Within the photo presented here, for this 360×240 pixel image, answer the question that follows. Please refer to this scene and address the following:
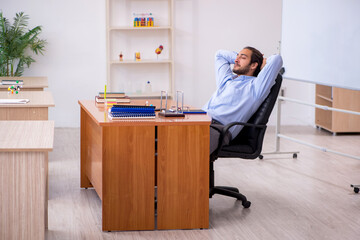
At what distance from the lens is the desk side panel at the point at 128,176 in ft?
10.6

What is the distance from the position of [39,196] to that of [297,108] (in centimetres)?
593

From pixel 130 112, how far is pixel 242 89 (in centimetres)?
100

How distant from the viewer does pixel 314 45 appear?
4973mm

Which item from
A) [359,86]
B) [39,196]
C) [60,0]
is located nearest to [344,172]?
[359,86]

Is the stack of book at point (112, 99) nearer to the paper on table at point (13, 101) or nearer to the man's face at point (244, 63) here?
the paper on table at point (13, 101)

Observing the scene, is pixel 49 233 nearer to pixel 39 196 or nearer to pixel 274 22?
pixel 39 196

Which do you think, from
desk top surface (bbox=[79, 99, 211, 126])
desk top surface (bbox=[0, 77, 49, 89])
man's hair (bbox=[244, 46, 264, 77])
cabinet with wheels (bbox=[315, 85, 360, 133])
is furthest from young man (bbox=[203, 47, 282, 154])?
cabinet with wheels (bbox=[315, 85, 360, 133])

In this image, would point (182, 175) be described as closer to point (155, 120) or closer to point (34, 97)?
point (155, 120)

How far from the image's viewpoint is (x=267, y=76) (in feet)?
12.4

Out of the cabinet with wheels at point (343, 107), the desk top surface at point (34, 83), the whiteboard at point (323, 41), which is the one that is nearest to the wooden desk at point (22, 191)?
the whiteboard at point (323, 41)

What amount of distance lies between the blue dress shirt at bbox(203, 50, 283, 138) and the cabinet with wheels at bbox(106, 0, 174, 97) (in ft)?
10.7

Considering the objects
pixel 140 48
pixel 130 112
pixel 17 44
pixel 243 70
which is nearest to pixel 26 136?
pixel 130 112

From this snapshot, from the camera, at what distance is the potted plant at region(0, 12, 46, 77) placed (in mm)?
6824

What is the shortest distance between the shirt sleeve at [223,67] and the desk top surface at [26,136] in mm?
1560
